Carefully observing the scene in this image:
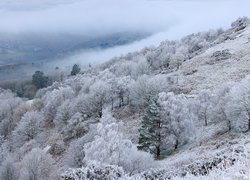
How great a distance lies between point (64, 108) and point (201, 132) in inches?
1505

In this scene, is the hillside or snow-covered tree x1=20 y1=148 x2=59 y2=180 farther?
snow-covered tree x1=20 y1=148 x2=59 y2=180

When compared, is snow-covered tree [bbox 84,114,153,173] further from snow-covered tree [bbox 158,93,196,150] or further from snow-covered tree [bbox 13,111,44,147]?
snow-covered tree [bbox 13,111,44,147]

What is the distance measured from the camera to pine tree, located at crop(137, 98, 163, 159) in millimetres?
47188

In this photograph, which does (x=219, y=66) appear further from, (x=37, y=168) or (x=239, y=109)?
(x=37, y=168)

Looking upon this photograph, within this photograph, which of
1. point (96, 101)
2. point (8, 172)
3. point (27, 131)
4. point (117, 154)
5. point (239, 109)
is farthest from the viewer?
point (27, 131)

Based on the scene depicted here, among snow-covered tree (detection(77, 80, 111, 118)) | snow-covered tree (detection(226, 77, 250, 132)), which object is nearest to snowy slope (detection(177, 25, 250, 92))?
snow-covered tree (detection(77, 80, 111, 118))

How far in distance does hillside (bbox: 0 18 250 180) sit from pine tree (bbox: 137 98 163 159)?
124 mm

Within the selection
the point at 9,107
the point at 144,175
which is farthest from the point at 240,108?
the point at 9,107

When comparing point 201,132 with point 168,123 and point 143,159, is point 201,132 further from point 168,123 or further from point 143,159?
point 143,159

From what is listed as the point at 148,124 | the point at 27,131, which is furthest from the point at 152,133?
the point at 27,131

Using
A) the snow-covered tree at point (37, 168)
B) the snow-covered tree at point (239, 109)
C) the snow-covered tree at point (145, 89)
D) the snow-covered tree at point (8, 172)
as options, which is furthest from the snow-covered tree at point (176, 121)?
the snow-covered tree at point (145, 89)

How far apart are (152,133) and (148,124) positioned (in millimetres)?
2016

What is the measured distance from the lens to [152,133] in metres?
47.8

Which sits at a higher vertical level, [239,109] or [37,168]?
[239,109]
